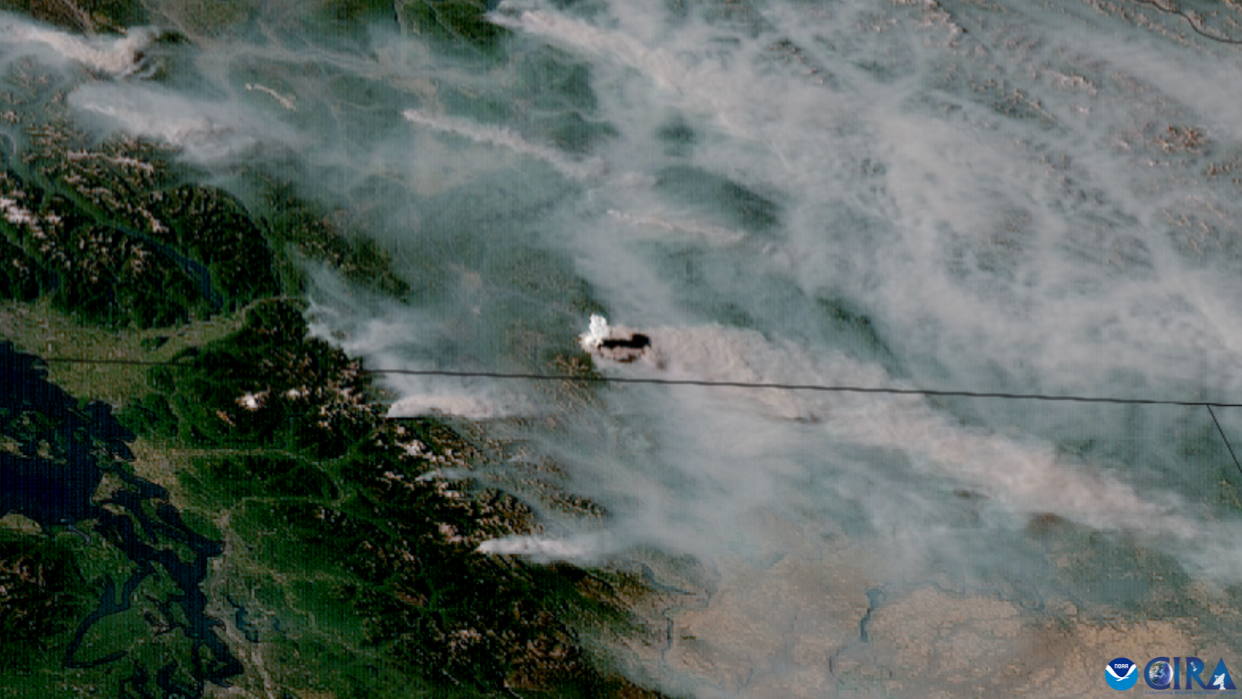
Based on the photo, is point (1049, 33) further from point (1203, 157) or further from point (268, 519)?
point (268, 519)

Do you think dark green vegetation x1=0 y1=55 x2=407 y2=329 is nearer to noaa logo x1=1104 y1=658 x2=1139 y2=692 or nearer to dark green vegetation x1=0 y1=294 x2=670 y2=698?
dark green vegetation x1=0 y1=294 x2=670 y2=698

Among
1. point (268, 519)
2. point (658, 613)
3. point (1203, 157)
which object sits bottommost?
point (658, 613)

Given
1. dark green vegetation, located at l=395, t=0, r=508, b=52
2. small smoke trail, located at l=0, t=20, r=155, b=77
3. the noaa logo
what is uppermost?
dark green vegetation, located at l=395, t=0, r=508, b=52

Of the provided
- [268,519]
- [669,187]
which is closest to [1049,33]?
[669,187]

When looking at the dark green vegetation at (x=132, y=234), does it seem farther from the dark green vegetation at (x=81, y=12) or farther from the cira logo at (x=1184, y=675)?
the cira logo at (x=1184, y=675)

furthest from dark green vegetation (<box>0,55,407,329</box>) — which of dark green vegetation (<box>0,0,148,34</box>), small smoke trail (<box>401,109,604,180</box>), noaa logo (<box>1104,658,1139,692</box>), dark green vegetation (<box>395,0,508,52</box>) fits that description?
noaa logo (<box>1104,658,1139,692</box>)

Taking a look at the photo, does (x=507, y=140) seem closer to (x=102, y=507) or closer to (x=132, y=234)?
(x=132, y=234)

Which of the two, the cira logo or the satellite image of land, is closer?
the satellite image of land
